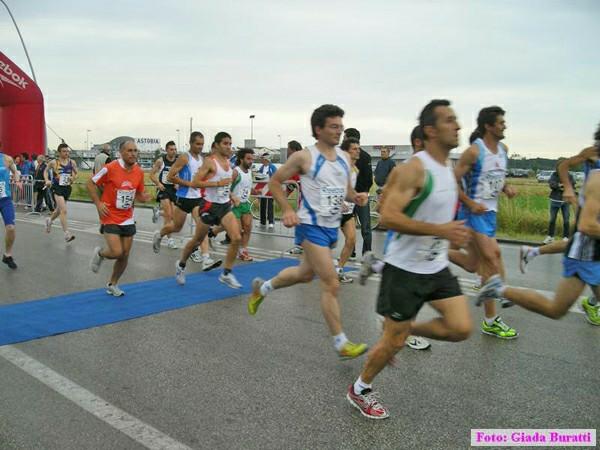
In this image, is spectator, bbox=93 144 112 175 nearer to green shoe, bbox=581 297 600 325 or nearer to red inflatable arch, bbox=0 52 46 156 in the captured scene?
red inflatable arch, bbox=0 52 46 156

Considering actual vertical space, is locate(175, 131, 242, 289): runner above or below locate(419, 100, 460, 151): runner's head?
below

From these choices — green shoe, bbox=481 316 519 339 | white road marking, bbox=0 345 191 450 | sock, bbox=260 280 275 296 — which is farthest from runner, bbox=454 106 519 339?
white road marking, bbox=0 345 191 450

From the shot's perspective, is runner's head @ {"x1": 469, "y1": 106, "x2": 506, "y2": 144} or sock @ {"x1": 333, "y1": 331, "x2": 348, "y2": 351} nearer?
sock @ {"x1": 333, "y1": 331, "x2": 348, "y2": 351}

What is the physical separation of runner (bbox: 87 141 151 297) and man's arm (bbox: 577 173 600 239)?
467cm

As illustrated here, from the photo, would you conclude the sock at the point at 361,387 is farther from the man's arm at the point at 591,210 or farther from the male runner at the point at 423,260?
the man's arm at the point at 591,210

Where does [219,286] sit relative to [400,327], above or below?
below

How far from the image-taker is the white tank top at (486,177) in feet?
17.5

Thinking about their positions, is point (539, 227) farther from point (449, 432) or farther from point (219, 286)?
point (449, 432)

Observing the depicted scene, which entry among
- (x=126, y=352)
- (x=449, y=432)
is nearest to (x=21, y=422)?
(x=126, y=352)

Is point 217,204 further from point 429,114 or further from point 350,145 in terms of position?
point 429,114

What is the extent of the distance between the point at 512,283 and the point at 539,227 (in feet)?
23.8

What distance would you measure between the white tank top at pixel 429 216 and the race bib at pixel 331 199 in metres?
1.19

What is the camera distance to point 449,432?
335 cm

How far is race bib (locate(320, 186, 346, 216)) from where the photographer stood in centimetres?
468
